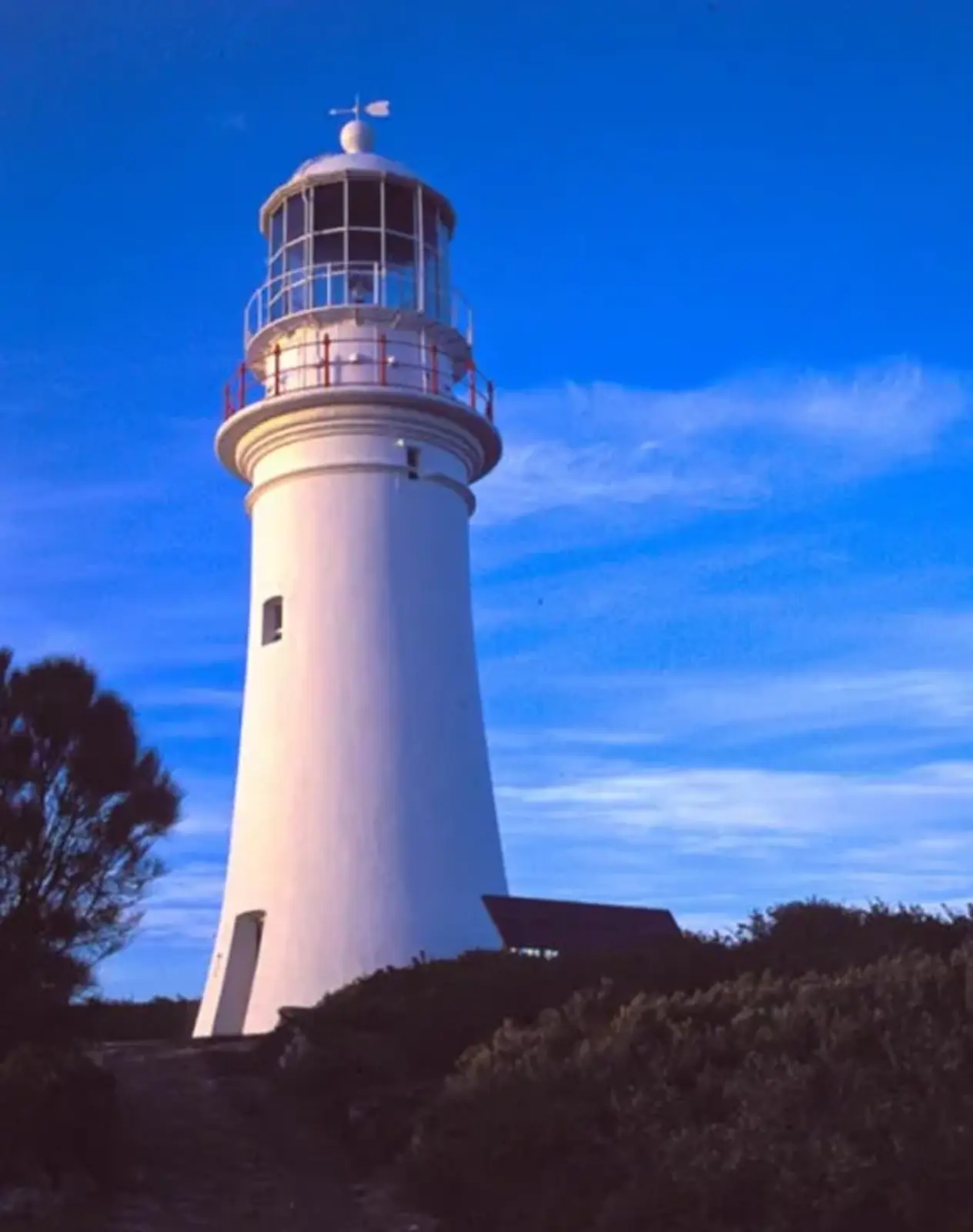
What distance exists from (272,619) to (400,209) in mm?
5432

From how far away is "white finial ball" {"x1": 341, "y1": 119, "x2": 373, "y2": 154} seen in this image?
20.1 metres

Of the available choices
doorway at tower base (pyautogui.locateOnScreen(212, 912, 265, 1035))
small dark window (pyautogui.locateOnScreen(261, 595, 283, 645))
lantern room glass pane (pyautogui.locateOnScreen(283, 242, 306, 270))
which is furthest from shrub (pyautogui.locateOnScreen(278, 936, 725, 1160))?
lantern room glass pane (pyautogui.locateOnScreen(283, 242, 306, 270))

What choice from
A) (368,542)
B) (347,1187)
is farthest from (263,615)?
(347,1187)

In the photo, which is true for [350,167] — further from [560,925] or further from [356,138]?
[560,925]

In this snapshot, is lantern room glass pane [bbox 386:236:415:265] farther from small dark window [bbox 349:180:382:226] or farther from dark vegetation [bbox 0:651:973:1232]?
dark vegetation [bbox 0:651:973:1232]

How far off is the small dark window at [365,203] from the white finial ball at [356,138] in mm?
796

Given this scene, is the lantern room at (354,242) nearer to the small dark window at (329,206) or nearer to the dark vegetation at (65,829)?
the small dark window at (329,206)

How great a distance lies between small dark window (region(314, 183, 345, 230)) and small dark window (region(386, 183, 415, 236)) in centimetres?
58

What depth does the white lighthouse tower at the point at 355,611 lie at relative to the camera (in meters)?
17.8

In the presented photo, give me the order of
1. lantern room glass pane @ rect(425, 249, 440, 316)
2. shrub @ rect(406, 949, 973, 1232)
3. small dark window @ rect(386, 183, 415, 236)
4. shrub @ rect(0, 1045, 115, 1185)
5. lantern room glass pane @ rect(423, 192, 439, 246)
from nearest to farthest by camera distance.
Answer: shrub @ rect(406, 949, 973, 1232) < shrub @ rect(0, 1045, 115, 1185) < small dark window @ rect(386, 183, 415, 236) < lantern room glass pane @ rect(425, 249, 440, 316) < lantern room glass pane @ rect(423, 192, 439, 246)

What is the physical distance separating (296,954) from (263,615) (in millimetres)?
4284

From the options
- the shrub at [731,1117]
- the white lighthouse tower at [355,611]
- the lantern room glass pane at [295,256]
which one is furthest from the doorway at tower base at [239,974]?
the lantern room glass pane at [295,256]

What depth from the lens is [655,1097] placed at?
31.8 ft

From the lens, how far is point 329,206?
19.7 metres
